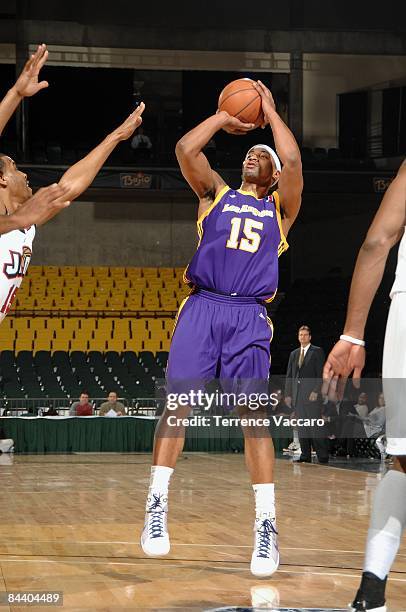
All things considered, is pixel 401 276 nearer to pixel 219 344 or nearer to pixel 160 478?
pixel 219 344

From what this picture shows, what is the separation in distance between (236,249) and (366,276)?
6.50ft

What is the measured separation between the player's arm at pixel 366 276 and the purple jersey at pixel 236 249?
6.37ft

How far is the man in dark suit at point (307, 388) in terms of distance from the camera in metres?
13.4

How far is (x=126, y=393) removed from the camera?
18.9 m

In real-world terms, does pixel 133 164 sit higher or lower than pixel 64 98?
lower

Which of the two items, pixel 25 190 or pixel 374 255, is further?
pixel 25 190

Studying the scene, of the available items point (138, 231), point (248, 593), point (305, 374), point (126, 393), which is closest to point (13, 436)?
point (126, 393)

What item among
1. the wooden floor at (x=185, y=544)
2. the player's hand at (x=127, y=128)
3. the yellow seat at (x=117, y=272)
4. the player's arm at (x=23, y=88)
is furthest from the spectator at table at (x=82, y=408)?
the player's arm at (x=23, y=88)

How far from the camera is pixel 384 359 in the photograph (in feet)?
11.0

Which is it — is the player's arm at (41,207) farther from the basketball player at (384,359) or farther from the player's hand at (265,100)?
the player's hand at (265,100)

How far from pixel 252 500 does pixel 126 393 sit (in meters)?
10.1

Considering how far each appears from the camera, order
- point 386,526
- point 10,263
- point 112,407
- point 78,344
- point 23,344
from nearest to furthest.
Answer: point 386,526 < point 10,263 < point 112,407 < point 23,344 < point 78,344

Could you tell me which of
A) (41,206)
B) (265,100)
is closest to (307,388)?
(265,100)

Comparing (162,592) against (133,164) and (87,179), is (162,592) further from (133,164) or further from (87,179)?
(133,164)
